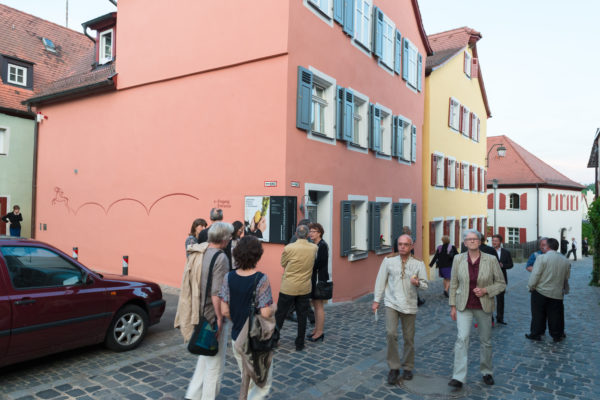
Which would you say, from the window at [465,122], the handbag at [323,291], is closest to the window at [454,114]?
the window at [465,122]

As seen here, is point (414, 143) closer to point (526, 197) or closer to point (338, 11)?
point (338, 11)

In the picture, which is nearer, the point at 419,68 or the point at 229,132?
the point at 229,132

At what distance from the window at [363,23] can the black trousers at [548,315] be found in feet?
26.3

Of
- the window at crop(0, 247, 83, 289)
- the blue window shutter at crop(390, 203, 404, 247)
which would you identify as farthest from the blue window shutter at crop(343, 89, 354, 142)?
the window at crop(0, 247, 83, 289)

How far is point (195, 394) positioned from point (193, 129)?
7.58 m

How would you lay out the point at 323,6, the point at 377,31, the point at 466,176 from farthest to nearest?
1. the point at 466,176
2. the point at 377,31
3. the point at 323,6

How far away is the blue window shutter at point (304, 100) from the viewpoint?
923cm

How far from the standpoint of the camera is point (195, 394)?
4066mm

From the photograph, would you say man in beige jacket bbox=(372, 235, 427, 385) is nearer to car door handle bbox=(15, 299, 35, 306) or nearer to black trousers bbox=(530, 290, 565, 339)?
black trousers bbox=(530, 290, 565, 339)

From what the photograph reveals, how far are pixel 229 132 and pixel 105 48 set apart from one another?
26.1ft

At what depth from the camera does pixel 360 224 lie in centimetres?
1227

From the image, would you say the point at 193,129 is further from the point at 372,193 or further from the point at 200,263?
the point at 200,263

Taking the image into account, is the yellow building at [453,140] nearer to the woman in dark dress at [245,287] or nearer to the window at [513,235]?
the window at [513,235]

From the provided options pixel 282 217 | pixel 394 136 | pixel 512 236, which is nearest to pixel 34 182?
pixel 282 217
